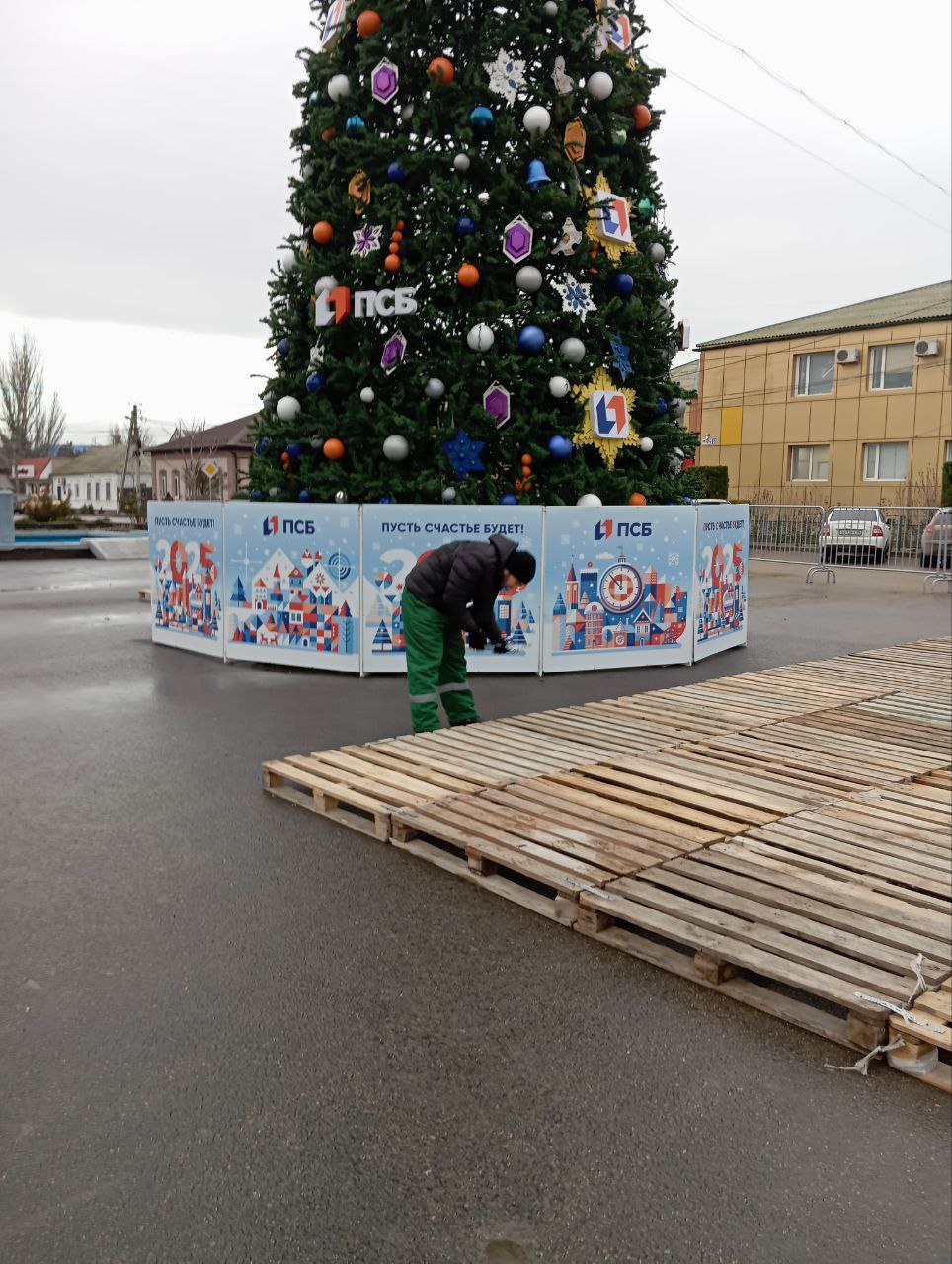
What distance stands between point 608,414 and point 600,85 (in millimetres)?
3441

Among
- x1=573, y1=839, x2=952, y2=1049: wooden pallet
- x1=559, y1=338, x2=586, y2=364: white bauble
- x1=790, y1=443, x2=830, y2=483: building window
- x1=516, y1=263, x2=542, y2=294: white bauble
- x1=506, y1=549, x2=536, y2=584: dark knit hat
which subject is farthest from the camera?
x1=790, y1=443, x2=830, y2=483: building window

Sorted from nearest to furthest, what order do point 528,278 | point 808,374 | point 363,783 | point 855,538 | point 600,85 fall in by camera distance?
1. point 363,783
2. point 528,278
3. point 600,85
4. point 855,538
5. point 808,374

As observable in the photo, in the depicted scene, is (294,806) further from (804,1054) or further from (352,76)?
(352,76)

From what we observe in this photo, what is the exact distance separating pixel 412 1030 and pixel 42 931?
5.77 feet

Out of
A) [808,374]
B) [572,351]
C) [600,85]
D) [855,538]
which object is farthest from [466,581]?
[808,374]

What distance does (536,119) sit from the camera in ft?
33.7

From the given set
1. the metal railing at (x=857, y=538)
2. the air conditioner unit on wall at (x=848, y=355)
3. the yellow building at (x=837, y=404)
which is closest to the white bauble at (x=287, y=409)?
the metal railing at (x=857, y=538)

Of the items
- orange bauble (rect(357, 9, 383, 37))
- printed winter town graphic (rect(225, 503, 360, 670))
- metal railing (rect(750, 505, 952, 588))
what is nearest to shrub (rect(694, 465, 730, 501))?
metal railing (rect(750, 505, 952, 588))

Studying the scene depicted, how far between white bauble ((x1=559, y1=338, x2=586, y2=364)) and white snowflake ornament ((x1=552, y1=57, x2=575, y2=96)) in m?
2.62

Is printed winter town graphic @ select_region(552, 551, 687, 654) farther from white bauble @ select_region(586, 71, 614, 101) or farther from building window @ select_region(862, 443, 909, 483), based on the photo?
building window @ select_region(862, 443, 909, 483)

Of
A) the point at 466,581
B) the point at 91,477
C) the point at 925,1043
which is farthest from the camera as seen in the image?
the point at 91,477

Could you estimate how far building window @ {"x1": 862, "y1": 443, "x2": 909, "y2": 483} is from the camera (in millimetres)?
38125

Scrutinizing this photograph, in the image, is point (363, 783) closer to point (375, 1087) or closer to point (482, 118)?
point (375, 1087)

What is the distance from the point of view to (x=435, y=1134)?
2848mm
